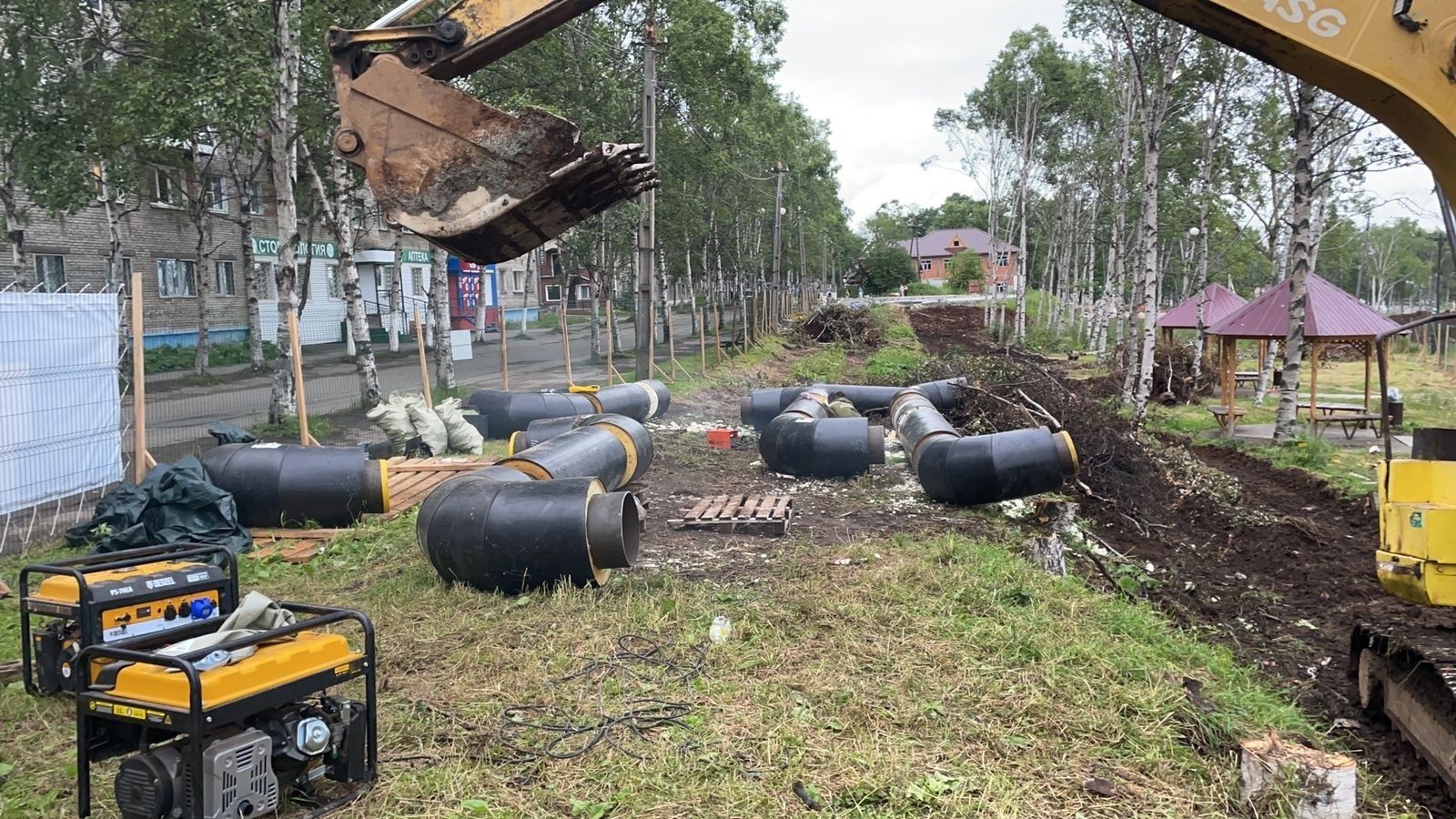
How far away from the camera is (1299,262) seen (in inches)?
579

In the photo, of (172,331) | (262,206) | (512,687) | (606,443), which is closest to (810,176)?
(262,206)

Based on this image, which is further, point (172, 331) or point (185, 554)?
point (172, 331)

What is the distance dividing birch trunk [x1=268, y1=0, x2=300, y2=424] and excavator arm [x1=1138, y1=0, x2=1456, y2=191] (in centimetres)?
1045

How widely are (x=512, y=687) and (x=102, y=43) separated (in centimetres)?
1877

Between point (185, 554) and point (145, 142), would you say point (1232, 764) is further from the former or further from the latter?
point (145, 142)

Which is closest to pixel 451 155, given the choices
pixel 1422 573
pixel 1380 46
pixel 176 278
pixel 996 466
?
pixel 1380 46

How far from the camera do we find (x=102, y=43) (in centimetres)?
1792

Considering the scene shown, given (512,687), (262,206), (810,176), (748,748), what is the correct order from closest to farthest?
(748,748) → (512,687) → (262,206) → (810,176)

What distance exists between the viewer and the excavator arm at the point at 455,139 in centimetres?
487

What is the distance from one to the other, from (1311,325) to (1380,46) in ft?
50.6

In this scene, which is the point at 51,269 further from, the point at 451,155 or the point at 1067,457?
the point at 1067,457

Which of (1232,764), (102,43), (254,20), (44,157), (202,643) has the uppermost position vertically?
(102,43)

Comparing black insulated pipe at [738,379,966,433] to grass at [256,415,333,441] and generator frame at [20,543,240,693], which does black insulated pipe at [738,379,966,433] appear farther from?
generator frame at [20,543,240,693]

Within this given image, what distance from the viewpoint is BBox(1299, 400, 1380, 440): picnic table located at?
16625mm
